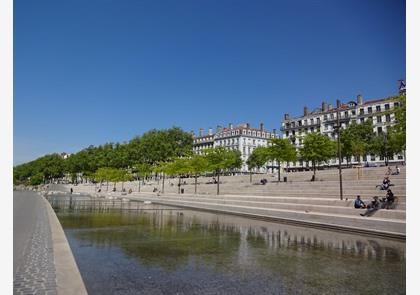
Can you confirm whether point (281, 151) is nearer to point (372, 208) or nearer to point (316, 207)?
point (316, 207)

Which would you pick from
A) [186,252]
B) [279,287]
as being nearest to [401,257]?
[279,287]

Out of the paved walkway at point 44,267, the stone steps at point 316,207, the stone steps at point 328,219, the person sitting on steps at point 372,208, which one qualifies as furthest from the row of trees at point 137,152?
the paved walkway at point 44,267

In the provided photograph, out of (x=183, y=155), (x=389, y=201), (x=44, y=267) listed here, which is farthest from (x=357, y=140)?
(x=44, y=267)

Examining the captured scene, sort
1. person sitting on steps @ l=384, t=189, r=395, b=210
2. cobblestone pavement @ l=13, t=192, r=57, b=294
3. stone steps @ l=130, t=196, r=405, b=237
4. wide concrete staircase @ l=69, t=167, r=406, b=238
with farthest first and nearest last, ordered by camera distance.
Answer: person sitting on steps @ l=384, t=189, r=395, b=210
wide concrete staircase @ l=69, t=167, r=406, b=238
stone steps @ l=130, t=196, r=405, b=237
cobblestone pavement @ l=13, t=192, r=57, b=294

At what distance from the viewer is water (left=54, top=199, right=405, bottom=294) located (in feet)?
26.4

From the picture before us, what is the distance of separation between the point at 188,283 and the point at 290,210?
17.0 meters

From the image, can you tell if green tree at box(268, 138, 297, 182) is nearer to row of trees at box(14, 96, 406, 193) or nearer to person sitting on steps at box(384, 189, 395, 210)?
row of trees at box(14, 96, 406, 193)

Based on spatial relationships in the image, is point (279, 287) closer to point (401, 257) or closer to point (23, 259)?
point (401, 257)

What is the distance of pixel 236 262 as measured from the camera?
1064cm

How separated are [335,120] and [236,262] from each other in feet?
314

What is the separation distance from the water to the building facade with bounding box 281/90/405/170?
71.2m

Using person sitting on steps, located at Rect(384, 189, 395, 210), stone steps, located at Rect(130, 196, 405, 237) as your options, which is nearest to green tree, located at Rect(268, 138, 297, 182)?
stone steps, located at Rect(130, 196, 405, 237)

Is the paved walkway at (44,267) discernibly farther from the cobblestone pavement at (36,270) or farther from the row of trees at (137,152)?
the row of trees at (137,152)

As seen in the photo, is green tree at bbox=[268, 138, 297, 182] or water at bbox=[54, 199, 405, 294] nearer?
water at bbox=[54, 199, 405, 294]
